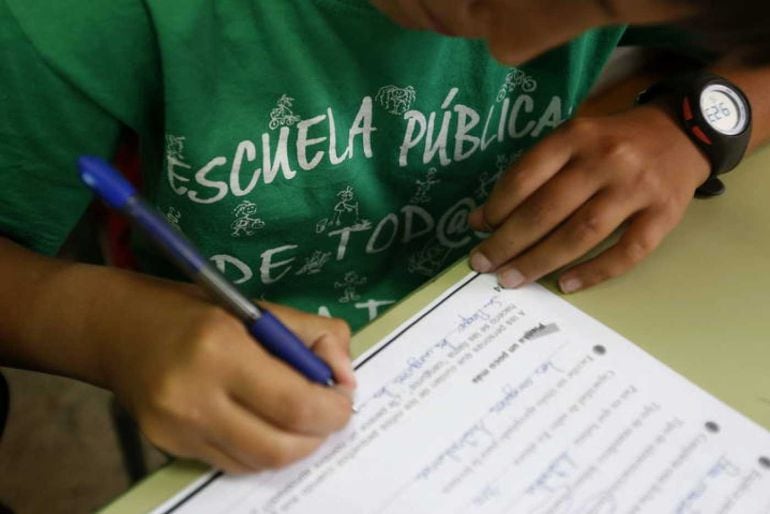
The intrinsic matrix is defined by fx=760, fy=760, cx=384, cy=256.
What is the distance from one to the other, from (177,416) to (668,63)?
62cm

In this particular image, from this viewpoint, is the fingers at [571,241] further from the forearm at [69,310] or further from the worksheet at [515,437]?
the forearm at [69,310]

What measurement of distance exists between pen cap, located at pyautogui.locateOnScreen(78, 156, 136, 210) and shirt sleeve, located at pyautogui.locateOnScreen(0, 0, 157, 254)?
130 mm

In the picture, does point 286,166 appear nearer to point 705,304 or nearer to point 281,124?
point 281,124

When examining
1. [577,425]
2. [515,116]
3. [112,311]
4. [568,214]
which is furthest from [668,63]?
[112,311]

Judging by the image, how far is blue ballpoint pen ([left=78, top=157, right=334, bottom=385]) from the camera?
36cm

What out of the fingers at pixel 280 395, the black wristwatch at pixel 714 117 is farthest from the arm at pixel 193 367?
the black wristwatch at pixel 714 117

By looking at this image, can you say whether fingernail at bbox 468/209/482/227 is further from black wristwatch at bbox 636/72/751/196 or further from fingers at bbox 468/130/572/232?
black wristwatch at bbox 636/72/751/196

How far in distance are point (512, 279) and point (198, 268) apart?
0.22 metres

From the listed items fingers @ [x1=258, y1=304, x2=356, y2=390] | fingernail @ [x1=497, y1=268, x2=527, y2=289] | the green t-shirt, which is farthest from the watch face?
fingers @ [x1=258, y1=304, x2=356, y2=390]

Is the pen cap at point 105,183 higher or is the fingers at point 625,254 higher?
the pen cap at point 105,183

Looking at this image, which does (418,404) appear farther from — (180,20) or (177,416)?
(180,20)

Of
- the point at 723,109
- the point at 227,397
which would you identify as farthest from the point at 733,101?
the point at 227,397

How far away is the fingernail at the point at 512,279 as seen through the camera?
1.65 feet

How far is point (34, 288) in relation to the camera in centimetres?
46
